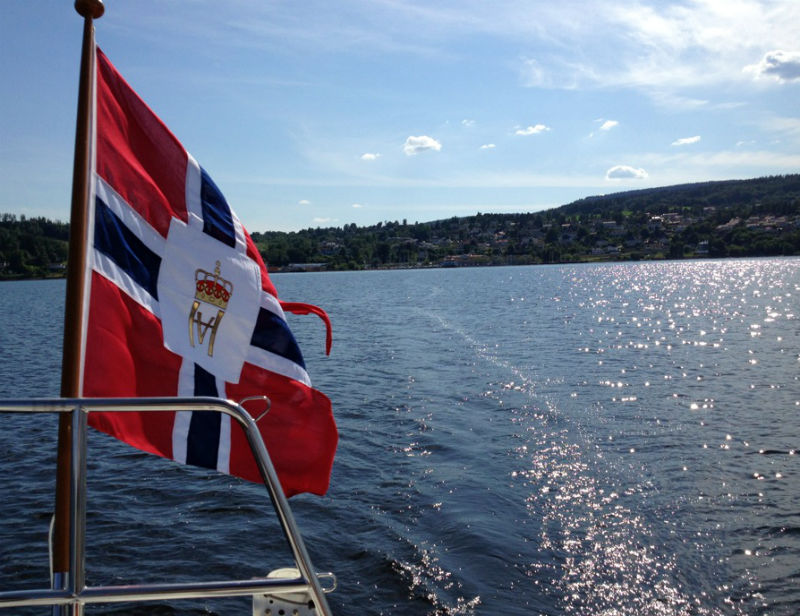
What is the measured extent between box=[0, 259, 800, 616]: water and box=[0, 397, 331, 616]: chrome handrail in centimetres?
576

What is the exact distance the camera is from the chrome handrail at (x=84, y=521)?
7.80 ft

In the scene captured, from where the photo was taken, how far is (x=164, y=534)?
386 inches

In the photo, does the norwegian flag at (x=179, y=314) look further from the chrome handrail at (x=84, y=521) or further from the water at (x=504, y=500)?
the water at (x=504, y=500)

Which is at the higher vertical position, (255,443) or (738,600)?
(255,443)

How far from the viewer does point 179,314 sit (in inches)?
161

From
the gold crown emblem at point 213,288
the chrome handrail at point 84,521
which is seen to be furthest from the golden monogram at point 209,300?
the chrome handrail at point 84,521

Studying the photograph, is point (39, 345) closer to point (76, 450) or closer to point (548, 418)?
point (548, 418)

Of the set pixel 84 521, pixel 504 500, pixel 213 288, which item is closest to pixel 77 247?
pixel 213 288

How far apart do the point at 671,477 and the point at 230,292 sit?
10.8m

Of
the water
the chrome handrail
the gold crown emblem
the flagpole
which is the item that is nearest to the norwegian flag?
the gold crown emblem

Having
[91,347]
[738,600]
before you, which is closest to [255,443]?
[91,347]

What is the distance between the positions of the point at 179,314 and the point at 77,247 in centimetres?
84

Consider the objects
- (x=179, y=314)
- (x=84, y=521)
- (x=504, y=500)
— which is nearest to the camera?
(x=84, y=521)

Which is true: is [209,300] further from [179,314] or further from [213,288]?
[179,314]
